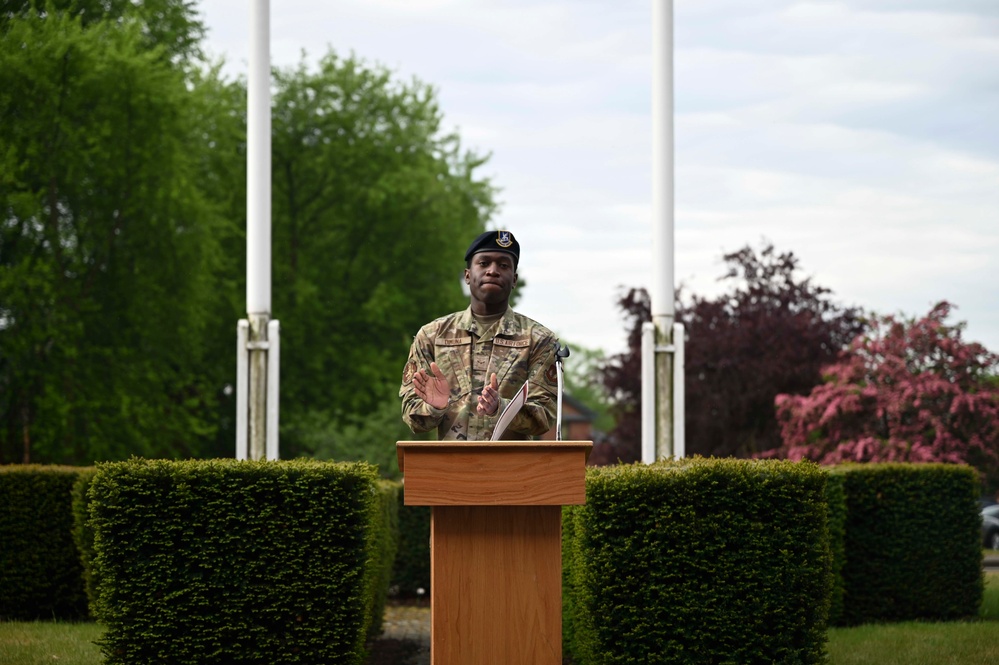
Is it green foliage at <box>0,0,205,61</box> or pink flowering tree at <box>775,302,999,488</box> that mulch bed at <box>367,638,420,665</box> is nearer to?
pink flowering tree at <box>775,302,999,488</box>

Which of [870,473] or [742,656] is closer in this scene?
[742,656]

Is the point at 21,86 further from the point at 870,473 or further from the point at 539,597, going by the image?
the point at 539,597

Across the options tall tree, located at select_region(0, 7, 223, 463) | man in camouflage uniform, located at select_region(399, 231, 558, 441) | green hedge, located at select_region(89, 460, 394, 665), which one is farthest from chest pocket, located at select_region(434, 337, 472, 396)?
tall tree, located at select_region(0, 7, 223, 463)

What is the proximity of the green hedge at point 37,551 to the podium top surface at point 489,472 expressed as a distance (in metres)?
6.87

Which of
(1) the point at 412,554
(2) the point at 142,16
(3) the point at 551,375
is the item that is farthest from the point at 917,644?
(2) the point at 142,16

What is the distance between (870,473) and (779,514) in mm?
4582

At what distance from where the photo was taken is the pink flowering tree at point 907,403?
68.1ft

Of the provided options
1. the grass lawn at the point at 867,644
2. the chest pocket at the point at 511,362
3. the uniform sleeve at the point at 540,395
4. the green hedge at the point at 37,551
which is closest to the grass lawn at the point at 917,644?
the grass lawn at the point at 867,644

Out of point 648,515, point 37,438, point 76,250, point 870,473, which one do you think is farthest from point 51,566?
point 76,250

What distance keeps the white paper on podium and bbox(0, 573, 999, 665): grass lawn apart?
389cm

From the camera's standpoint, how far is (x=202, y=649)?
731 centimetres

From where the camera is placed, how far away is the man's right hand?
608cm

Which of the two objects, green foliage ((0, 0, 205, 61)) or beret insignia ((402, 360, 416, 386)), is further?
green foliage ((0, 0, 205, 61))

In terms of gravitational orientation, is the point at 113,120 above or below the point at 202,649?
above
